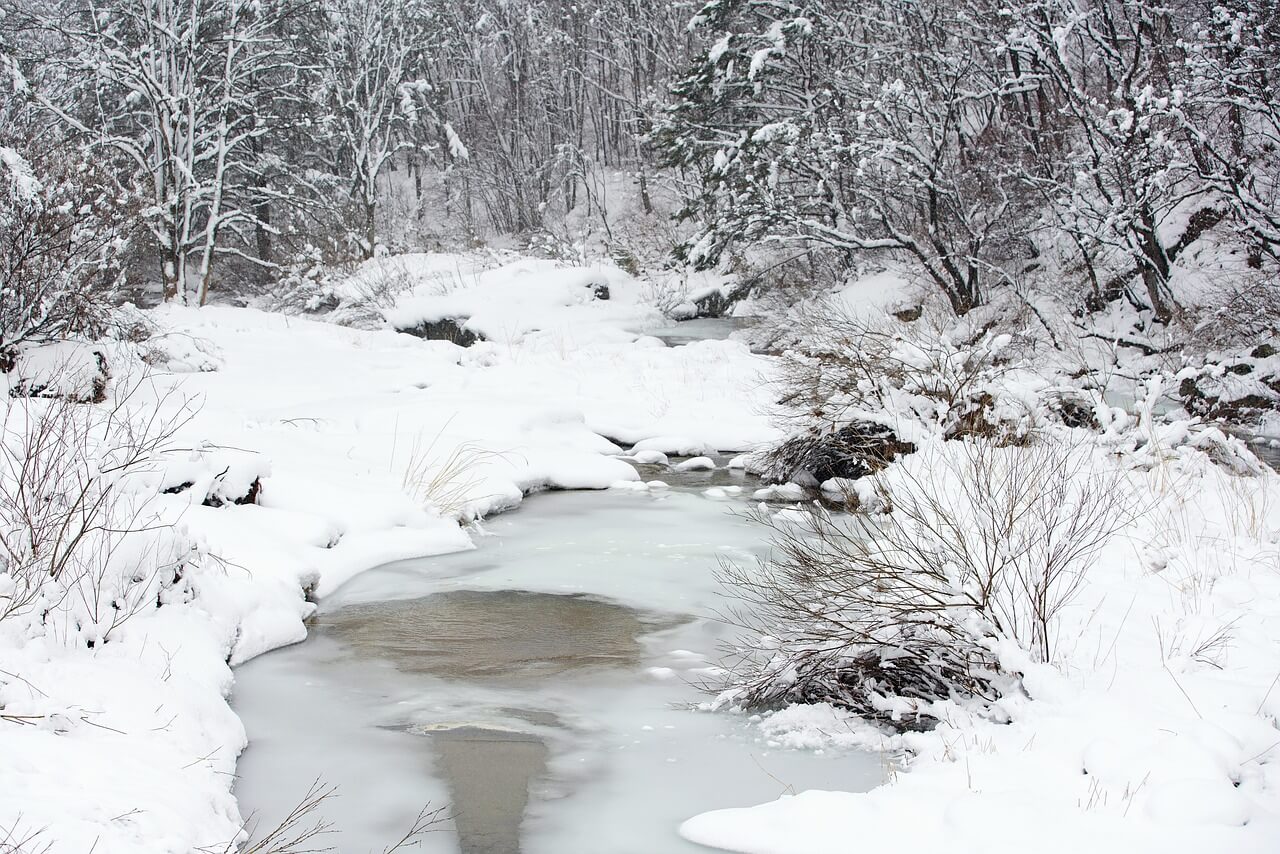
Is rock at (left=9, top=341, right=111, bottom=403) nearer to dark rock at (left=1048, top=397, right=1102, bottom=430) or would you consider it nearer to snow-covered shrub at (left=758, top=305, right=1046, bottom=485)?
snow-covered shrub at (left=758, top=305, right=1046, bottom=485)

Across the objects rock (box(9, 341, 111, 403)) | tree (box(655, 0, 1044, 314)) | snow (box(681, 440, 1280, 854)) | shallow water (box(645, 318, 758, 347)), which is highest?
tree (box(655, 0, 1044, 314))

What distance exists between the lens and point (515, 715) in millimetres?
4277

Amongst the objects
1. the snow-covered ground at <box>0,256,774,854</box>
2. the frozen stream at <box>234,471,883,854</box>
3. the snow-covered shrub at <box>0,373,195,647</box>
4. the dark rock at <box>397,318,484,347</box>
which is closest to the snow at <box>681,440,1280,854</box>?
the frozen stream at <box>234,471,883,854</box>

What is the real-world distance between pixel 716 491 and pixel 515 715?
190 inches

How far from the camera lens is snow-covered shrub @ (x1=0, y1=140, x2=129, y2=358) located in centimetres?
896

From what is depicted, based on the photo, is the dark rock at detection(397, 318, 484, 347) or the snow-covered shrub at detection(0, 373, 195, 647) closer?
the snow-covered shrub at detection(0, 373, 195, 647)

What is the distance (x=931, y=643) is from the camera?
12.6ft

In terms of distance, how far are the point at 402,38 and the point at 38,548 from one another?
85.5 ft

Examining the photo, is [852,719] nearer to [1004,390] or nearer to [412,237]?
[1004,390]

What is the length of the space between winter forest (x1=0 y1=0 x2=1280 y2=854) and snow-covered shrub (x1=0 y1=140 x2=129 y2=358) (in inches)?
2.2

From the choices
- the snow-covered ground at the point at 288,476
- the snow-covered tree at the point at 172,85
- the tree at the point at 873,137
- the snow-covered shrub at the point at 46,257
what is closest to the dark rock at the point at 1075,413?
the snow-covered ground at the point at 288,476

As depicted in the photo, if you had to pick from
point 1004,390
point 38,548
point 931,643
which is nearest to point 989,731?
point 931,643

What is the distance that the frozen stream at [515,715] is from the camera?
3.46 metres

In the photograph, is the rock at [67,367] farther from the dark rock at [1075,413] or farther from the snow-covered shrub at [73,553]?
the dark rock at [1075,413]
